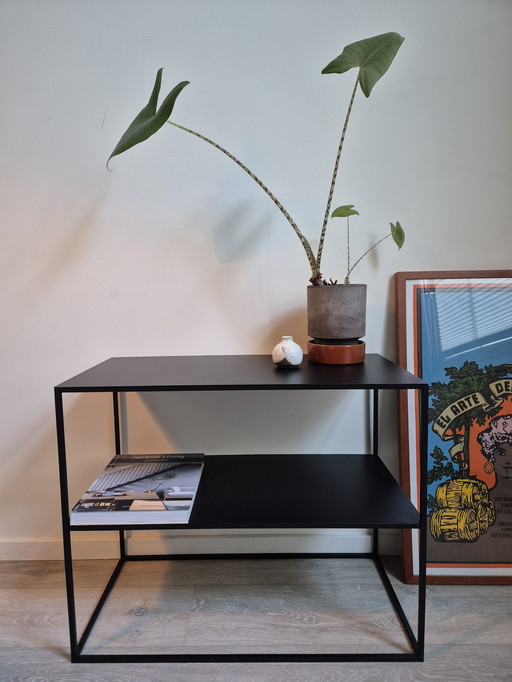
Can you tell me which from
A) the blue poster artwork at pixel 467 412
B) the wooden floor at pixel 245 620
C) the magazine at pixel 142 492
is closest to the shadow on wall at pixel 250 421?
the magazine at pixel 142 492

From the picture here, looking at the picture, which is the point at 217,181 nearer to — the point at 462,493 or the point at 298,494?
the point at 298,494

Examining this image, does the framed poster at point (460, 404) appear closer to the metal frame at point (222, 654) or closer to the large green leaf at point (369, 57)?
the metal frame at point (222, 654)

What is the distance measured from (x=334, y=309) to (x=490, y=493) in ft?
2.63

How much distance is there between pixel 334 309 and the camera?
122 cm

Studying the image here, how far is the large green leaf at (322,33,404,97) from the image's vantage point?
1056 millimetres

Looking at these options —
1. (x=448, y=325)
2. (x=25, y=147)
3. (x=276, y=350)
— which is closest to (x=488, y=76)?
(x=448, y=325)

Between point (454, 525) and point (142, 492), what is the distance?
98cm

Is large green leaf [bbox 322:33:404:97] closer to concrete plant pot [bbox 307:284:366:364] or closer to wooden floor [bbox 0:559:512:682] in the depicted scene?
concrete plant pot [bbox 307:284:366:364]

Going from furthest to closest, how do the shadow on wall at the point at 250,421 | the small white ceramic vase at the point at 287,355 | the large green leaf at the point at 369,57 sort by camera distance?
1. the shadow on wall at the point at 250,421
2. the small white ceramic vase at the point at 287,355
3. the large green leaf at the point at 369,57

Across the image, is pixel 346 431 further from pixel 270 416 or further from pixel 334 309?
pixel 334 309

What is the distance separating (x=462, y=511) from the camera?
1414 mm

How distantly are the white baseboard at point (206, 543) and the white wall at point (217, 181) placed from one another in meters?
0.30

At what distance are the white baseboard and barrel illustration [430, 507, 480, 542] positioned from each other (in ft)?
0.55

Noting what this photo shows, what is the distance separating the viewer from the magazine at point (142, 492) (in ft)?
3.62
